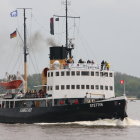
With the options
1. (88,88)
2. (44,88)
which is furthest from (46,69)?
(88,88)

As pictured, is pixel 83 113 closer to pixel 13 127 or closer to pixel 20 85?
pixel 13 127

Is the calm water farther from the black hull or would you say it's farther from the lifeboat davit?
the lifeboat davit

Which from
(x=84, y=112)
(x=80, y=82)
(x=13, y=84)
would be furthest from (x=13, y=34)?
(x=84, y=112)

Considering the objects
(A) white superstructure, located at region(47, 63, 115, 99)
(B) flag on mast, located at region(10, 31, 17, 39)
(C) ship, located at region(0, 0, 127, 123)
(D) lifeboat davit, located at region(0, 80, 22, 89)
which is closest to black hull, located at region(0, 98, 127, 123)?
(C) ship, located at region(0, 0, 127, 123)

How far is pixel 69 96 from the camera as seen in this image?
7256 centimetres

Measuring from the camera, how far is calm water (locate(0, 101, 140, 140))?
59969 millimetres

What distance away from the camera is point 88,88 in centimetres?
7281

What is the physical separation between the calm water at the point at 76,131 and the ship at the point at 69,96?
0.86 m

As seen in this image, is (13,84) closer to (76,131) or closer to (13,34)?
(13,34)

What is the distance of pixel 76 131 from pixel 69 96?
9.12 metres

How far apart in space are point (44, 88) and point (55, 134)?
54.3 feet

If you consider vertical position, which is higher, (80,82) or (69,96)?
(80,82)

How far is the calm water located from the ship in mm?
864

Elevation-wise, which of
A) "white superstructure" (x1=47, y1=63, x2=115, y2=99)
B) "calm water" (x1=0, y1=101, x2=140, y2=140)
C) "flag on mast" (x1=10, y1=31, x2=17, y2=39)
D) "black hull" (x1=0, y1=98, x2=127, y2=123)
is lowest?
"calm water" (x1=0, y1=101, x2=140, y2=140)
